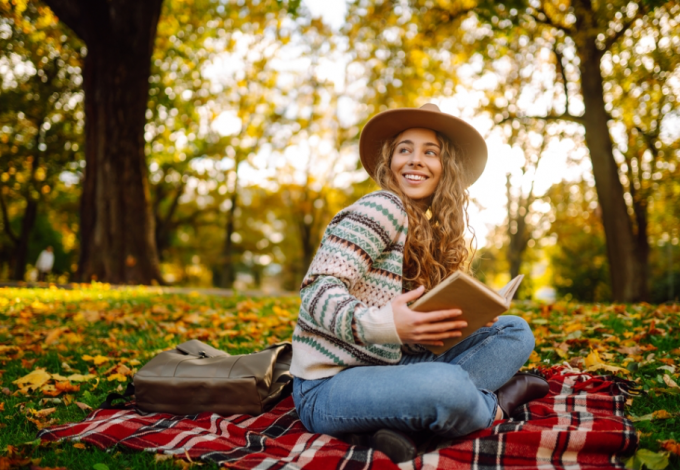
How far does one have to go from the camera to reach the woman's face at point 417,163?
2566mm

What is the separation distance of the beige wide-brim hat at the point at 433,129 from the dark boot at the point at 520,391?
1135mm

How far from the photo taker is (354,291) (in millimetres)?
2246

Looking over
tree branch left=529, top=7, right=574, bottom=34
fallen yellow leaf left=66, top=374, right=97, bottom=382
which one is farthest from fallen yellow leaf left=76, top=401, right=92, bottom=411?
tree branch left=529, top=7, right=574, bottom=34

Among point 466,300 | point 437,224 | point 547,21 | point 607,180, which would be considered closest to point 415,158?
point 437,224

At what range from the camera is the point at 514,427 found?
215cm

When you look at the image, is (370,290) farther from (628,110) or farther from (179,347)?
(628,110)

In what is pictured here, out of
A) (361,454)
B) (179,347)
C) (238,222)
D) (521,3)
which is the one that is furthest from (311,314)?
(238,222)

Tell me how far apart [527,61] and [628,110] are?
3.94 metres

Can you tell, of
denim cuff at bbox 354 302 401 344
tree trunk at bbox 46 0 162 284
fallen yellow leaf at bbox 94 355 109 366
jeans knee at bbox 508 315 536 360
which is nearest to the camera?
denim cuff at bbox 354 302 401 344

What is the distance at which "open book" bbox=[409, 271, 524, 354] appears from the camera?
1.79 meters

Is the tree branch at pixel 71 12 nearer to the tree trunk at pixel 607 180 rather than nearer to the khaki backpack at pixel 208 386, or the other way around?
the khaki backpack at pixel 208 386

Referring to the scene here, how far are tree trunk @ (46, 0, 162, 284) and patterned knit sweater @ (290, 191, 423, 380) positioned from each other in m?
7.92

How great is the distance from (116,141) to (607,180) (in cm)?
963

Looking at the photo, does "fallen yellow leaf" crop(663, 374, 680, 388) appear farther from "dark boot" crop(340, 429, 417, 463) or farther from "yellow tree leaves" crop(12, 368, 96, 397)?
"yellow tree leaves" crop(12, 368, 96, 397)
